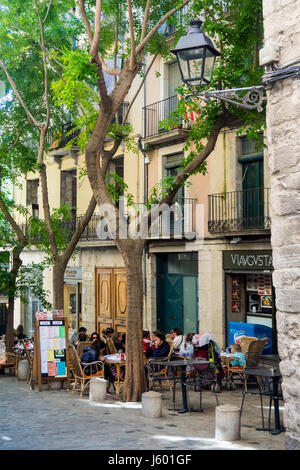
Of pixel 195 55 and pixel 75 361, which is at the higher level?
pixel 195 55

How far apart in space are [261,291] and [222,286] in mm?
1240

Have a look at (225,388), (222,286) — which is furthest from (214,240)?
(225,388)

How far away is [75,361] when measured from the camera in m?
13.0

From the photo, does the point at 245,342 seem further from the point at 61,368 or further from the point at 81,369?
the point at 61,368

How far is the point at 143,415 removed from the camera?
411 inches

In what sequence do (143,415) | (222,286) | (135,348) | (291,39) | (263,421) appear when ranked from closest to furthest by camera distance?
(291,39) → (263,421) → (143,415) → (135,348) → (222,286)

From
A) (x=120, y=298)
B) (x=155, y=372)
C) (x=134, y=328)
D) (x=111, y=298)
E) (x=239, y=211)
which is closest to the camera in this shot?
(x=134, y=328)

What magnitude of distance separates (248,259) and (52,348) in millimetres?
6346

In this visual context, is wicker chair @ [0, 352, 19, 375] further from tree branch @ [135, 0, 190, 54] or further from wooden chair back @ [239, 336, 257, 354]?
tree branch @ [135, 0, 190, 54]

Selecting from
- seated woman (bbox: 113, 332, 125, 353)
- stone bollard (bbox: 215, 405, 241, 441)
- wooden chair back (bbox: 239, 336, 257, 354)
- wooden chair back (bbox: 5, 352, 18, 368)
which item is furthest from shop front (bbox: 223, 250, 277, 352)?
stone bollard (bbox: 215, 405, 241, 441)

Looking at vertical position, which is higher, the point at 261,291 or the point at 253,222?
the point at 253,222

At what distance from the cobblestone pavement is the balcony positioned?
365 inches

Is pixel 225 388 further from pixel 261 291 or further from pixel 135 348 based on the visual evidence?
pixel 261 291

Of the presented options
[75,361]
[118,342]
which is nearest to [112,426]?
[75,361]
